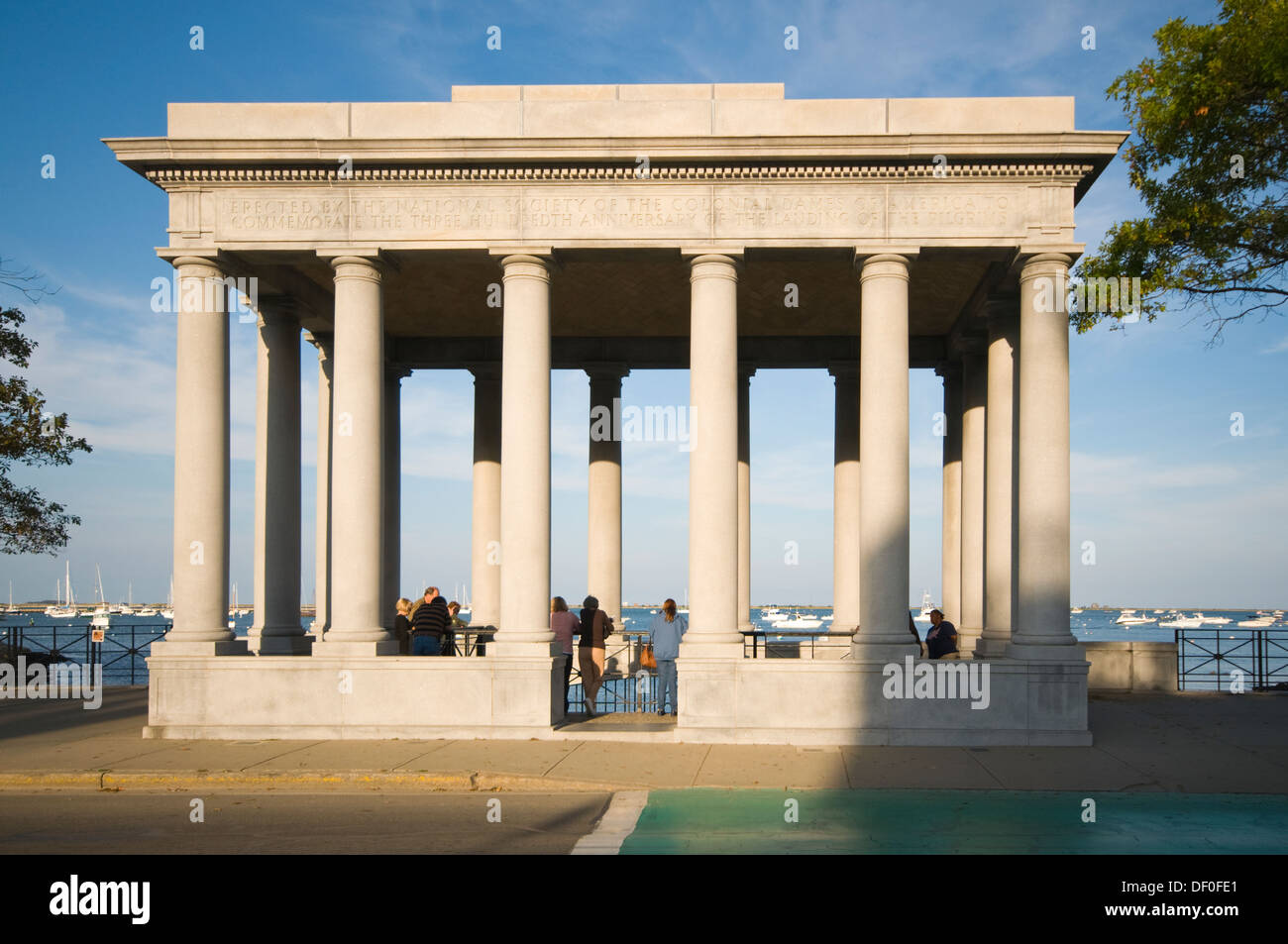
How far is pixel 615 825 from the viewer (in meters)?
11.8

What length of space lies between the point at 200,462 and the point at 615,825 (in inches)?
448

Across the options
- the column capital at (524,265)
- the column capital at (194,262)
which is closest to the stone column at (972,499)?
the column capital at (524,265)

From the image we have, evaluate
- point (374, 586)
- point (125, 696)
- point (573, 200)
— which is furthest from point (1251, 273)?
point (125, 696)

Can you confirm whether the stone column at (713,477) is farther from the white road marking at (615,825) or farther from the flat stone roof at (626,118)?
the white road marking at (615,825)

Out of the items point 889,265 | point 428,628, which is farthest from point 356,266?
point 889,265

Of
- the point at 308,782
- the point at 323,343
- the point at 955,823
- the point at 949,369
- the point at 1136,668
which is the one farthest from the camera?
the point at 949,369

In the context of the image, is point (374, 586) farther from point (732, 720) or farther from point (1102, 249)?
point (1102, 249)

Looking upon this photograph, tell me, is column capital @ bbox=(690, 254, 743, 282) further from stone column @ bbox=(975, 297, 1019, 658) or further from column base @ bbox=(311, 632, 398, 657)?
column base @ bbox=(311, 632, 398, 657)

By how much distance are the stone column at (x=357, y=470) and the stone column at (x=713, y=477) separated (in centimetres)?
579

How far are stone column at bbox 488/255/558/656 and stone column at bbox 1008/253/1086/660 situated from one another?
338 inches

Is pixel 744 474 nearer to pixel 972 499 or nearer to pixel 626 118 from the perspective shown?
pixel 972 499

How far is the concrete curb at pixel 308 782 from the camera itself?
45.7ft

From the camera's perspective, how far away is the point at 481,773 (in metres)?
14.1
